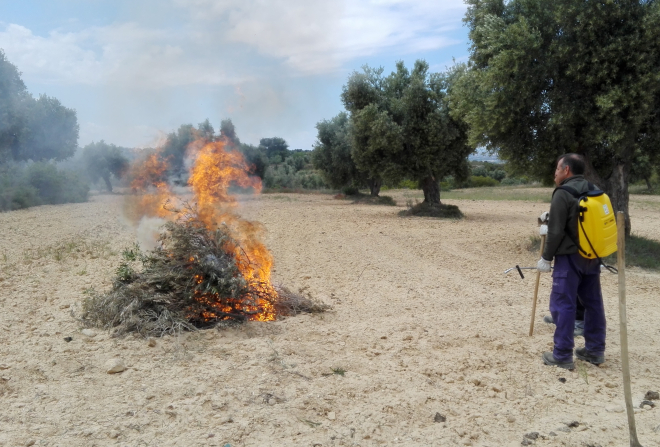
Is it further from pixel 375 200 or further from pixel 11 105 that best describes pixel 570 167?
pixel 11 105

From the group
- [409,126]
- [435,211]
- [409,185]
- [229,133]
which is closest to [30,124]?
[409,126]

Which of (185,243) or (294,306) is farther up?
(185,243)

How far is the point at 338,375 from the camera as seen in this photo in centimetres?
462

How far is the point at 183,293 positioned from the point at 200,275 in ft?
0.95

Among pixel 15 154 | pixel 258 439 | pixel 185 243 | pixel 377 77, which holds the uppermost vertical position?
pixel 377 77

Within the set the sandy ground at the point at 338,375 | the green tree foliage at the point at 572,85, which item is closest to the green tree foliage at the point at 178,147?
the sandy ground at the point at 338,375

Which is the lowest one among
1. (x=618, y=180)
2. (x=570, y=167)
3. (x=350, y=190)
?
(x=350, y=190)

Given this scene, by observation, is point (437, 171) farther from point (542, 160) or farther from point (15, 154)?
point (15, 154)

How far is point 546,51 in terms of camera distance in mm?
10266

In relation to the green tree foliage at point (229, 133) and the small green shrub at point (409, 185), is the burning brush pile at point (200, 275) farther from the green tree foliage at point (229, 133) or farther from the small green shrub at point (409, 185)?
the small green shrub at point (409, 185)

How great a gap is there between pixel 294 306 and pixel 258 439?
310 cm

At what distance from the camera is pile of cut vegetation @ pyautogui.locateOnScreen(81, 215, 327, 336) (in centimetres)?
568

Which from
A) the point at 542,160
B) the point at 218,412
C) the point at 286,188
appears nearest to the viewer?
the point at 218,412

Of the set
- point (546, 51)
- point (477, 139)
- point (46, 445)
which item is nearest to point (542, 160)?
point (477, 139)
